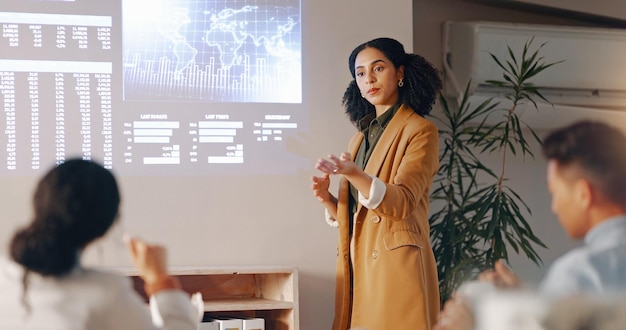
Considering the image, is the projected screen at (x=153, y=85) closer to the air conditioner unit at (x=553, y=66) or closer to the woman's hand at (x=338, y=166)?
the air conditioner unit at (x=553, y=66)

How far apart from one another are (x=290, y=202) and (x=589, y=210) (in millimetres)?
3021

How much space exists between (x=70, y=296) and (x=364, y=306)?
1.78 m

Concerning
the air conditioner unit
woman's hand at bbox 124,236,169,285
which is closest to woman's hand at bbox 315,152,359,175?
woman's hand at bbox 124,236,169,285

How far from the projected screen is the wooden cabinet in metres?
0.49

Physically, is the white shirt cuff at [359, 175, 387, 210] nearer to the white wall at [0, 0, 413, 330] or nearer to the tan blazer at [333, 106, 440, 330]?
the tan blazer at [333, 106, 440, 330]

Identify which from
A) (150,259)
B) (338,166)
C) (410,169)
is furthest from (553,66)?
(150,259)

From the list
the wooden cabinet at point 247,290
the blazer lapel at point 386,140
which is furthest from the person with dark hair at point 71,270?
the wooden cabinet at point 247,290

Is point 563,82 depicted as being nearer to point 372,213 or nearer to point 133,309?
point 372,213

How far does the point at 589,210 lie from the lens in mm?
1189

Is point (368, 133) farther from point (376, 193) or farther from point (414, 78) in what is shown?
point (376, 193)

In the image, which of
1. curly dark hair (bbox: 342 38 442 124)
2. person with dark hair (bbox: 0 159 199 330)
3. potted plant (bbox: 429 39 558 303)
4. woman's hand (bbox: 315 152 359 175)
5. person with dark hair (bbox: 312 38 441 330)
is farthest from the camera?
potted plant (bbox: 429 39 558 303)

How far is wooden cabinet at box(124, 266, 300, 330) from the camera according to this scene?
148 inches

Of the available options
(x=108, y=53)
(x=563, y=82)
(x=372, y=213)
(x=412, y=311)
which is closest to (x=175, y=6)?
(x=108, y=53)

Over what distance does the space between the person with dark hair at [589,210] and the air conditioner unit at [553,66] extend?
378 cm
